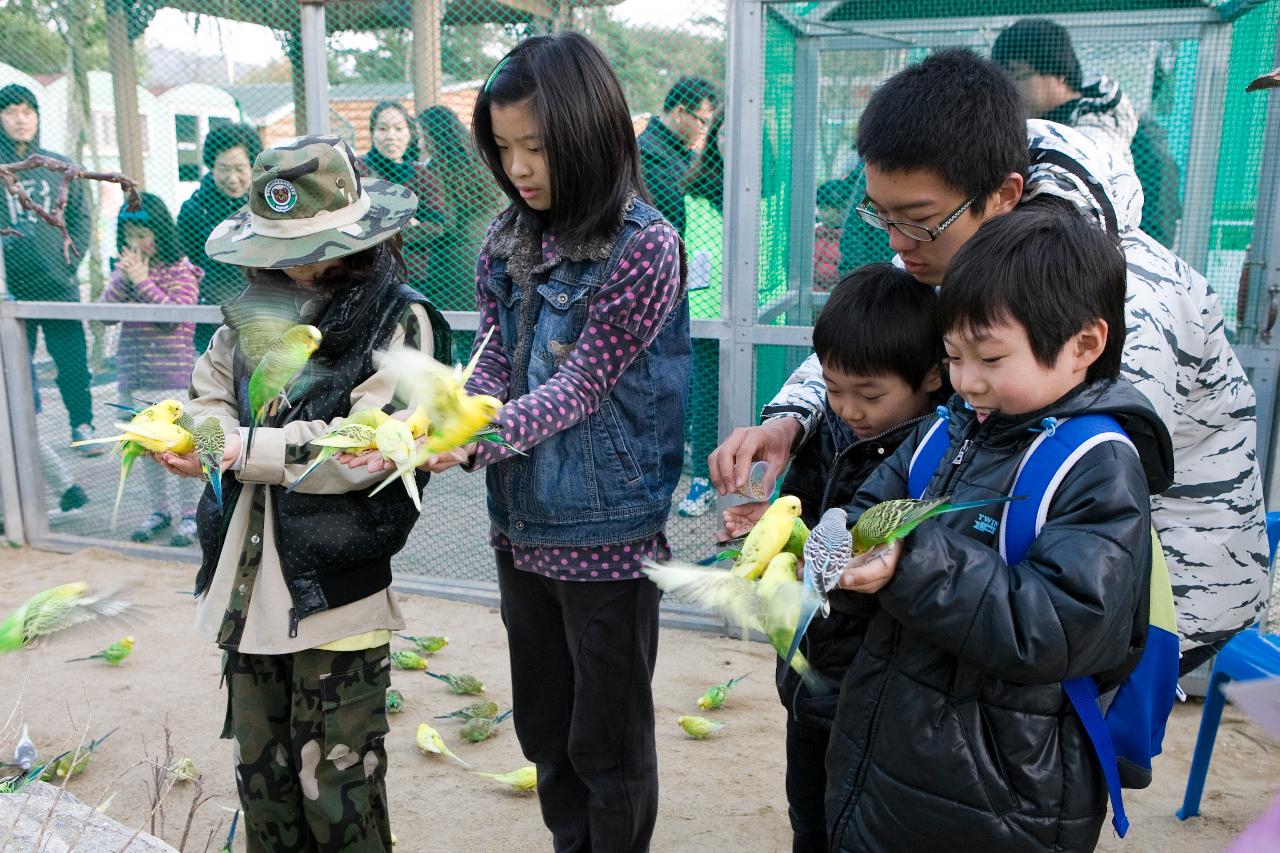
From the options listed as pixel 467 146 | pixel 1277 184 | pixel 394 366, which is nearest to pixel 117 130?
pixel 467 146

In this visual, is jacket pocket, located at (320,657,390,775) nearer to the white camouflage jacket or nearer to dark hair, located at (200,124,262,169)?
the white camouflage jacket

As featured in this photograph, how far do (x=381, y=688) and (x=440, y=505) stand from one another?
7.86ft

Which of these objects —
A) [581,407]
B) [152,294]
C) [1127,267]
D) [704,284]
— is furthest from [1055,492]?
[152,294]

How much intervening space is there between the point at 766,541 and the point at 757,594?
0.26 feet

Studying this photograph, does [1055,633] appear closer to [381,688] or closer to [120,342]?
[381,688]

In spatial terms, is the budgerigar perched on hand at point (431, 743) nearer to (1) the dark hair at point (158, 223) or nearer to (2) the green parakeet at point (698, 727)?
(2) the green parakeet at point (698, 727)

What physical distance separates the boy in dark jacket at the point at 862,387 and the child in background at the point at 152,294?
11.8ft

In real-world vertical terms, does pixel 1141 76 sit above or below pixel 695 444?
above

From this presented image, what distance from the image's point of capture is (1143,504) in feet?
4.42

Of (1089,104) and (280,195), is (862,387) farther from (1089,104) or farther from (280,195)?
(1089,104)

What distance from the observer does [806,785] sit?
2.09m

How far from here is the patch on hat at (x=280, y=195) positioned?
2.14 metres

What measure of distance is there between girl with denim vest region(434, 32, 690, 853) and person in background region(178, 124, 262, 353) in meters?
2.67

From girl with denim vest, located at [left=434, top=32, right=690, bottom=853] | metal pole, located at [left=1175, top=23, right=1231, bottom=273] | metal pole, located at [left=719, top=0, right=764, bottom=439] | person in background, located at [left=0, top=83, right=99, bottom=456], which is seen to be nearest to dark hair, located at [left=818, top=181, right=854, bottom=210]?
metal pole, located at [left=719, top=0, right=764, bottom=439]
